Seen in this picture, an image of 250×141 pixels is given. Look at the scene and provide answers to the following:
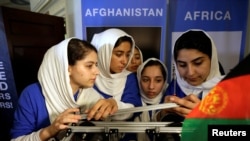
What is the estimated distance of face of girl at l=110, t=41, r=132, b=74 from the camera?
80 centimetres

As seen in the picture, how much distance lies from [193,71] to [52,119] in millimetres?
601

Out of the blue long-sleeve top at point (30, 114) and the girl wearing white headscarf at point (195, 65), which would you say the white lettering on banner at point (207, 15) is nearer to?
the girl wearing white headscarf at point (195, 65)

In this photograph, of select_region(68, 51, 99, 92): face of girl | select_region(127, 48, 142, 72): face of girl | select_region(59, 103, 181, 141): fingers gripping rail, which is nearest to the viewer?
select_region(59, 103, 181, 141): fingers gripping rail

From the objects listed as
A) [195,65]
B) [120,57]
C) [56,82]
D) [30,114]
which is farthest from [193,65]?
[30,114]

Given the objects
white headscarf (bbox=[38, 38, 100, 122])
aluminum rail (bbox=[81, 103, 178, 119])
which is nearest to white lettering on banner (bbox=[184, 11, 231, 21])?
aluminum rail (bbox=[81, 103, 178, 119])

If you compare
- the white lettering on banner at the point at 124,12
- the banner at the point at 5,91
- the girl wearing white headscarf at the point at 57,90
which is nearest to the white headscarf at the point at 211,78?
the white lettering on banner at the point at 124,12

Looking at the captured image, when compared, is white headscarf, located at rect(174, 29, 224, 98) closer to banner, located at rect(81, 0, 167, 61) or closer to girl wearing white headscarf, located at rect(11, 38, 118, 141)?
banner, located at rect(81, 0, 167, 61)

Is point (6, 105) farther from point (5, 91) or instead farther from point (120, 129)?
point (120, 129)

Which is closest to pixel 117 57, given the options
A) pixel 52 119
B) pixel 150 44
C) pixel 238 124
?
pixel 150 44

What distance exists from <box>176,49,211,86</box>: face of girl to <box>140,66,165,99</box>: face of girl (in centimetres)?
9

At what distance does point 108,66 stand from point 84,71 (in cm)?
11

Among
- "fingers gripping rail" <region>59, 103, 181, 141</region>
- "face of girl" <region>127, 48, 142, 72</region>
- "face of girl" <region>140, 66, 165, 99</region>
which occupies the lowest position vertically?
"fingers gripping rail" <region>59, 103, 181, 141</region>

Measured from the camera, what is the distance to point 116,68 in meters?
0.82

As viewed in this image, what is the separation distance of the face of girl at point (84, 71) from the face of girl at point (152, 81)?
22cm
